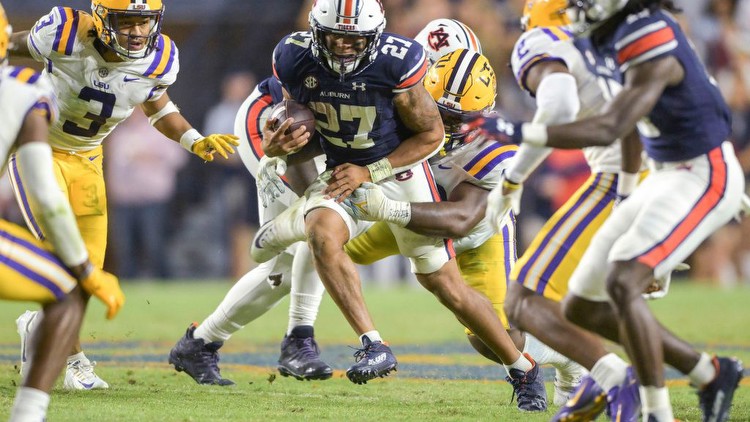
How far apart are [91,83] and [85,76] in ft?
0.14

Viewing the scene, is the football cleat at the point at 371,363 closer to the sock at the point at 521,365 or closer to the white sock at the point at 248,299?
the sock at the point at 521,365

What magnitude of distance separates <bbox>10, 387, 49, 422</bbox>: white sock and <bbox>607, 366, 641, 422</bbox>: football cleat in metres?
1.88

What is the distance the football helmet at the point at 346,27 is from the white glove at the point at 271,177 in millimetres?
572

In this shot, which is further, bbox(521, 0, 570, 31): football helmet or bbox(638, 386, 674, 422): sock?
bbox(521, 0, 570, 31): football helmet

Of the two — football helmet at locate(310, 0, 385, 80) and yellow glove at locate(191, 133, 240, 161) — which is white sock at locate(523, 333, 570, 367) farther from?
yellow glove at locate(191, 133, 240, 161)

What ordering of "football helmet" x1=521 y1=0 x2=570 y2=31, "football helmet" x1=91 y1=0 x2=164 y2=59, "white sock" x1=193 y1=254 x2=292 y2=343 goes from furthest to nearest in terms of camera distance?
1. "white sock" x1=193 y1=254 x2=292 y2=343
2. "football helmet" x1=91 y1=0 x2=164 y2=59
3. "football helmet" x1=521 y1=0 x2=570 y2=31

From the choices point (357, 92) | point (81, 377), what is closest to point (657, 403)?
point (357, 92)

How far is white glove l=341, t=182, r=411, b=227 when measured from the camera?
466cm

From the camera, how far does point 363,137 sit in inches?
194

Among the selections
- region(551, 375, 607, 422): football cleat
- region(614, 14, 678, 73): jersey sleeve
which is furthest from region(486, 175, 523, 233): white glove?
region(551, 375, 607, 422): football cleat

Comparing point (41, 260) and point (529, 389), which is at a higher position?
point (41, 260)

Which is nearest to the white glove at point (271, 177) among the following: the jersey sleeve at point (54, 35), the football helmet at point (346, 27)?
the football helmet at point (346, 27)

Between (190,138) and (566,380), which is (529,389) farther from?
(190,138)

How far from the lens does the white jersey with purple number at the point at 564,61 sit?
3926 millimetres
